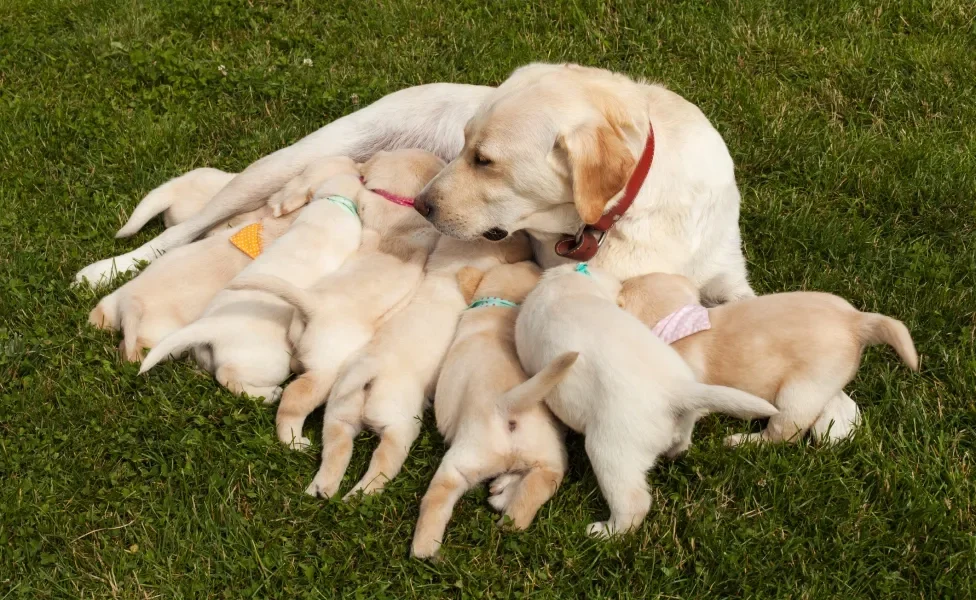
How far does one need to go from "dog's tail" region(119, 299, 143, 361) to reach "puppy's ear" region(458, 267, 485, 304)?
1.37m

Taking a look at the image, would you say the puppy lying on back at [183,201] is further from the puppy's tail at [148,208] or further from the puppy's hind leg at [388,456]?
the puppy's hind leg at [388,456]

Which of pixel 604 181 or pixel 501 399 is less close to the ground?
pixel 604 181

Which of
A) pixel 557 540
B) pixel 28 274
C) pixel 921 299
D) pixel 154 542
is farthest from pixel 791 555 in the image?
pixel 28 274

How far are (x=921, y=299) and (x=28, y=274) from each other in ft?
13.6

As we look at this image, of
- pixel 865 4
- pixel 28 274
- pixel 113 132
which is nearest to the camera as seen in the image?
pixel 28 274

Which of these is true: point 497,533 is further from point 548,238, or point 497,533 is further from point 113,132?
point 113,132

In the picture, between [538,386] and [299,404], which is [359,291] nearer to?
[299,404]

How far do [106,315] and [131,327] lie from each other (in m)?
0.29

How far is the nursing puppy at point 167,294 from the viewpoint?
3.81 metres

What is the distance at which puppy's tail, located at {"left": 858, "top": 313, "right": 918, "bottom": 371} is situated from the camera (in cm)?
301

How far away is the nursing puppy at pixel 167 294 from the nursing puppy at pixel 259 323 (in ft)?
0.55

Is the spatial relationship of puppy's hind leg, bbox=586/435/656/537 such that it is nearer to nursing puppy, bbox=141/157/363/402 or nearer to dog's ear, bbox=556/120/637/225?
dog's ear, bbox=556/120/637/225

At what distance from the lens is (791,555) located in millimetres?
2895

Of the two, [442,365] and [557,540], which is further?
[442,365]
